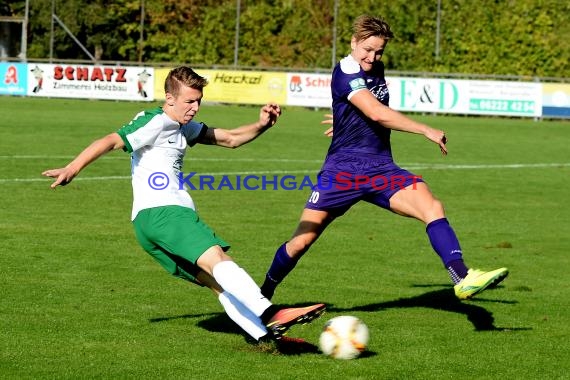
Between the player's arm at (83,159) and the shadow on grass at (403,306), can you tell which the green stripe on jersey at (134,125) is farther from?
the shadow on grass at (403,306)

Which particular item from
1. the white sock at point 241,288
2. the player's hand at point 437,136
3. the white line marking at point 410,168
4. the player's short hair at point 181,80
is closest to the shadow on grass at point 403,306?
the white sock at point 241,288

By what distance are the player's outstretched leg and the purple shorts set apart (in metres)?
1.07

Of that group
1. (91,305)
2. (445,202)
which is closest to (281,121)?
(445,202)

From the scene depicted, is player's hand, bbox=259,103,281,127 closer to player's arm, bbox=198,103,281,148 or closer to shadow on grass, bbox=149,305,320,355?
player's arm, bbox=198,103,281,148

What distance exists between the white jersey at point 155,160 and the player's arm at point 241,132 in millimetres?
516

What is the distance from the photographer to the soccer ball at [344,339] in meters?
6.98

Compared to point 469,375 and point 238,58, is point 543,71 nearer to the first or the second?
point 238,58

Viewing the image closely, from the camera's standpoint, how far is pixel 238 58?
5203 centimetres

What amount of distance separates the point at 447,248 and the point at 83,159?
262cm

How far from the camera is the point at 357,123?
27.2 feet

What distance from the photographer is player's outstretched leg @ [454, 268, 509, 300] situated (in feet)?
23.5

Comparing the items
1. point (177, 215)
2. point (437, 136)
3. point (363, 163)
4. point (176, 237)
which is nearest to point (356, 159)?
point (363, 163)

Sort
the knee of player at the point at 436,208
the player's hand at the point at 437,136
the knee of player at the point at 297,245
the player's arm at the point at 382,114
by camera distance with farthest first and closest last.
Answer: the knee of player at the point at 297,245, the knee of player at the point at 436,208, the player's arm at the point at 382,114, the player's hand at the point at 437,136

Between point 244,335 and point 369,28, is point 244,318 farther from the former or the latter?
point 369,28
